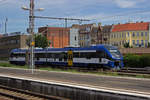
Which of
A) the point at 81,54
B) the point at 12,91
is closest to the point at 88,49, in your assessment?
the point at 81,54

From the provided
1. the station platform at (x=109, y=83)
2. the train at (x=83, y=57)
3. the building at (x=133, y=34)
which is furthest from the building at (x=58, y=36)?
the station platform at (x=109, y=83)

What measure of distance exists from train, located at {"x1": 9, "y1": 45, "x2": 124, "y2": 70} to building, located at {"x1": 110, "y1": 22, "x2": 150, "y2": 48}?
51.6 metres

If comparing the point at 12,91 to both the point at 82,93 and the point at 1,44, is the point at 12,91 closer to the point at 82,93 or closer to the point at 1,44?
the point at 82,93

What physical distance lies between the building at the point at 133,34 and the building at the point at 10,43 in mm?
32228

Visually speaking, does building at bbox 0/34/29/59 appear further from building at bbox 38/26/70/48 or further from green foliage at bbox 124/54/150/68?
green foliage at bbox 124/54/150/68

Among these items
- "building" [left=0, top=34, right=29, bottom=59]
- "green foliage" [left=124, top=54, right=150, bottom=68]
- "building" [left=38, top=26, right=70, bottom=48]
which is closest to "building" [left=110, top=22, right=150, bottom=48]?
"building" [left=38, top=26, right=70, bottom=48]

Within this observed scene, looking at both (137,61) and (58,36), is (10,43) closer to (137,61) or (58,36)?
(58,36)

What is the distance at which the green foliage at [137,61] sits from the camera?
34.3 metres

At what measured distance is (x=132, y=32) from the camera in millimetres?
84562

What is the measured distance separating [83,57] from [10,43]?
2314 inches

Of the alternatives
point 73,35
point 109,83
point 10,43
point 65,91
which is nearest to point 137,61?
point 109,83

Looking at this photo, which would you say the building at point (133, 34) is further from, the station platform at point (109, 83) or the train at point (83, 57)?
the station platform at point (109, 83)

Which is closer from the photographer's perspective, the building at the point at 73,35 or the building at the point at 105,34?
the building at the point at 73,35

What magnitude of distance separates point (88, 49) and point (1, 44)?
6670 centimetres
